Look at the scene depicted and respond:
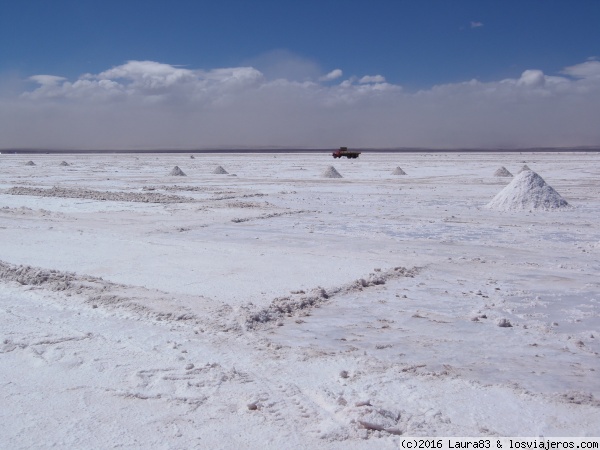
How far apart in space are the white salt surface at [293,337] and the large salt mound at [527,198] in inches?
155

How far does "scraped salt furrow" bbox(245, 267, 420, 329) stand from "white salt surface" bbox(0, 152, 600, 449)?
28 mm

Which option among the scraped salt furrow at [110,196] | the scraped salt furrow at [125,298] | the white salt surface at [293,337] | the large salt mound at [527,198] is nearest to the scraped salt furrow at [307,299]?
the white salt surface at [293,337]

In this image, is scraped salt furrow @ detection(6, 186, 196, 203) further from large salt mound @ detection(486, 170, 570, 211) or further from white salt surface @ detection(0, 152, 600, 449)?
large salt mound @ detection(486, 170, 570, 211)

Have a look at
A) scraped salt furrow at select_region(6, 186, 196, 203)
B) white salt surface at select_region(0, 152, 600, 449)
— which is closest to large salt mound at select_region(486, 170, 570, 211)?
white salt surface at select_region(0, 152, 600, 449)

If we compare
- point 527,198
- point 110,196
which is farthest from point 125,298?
point 110,196

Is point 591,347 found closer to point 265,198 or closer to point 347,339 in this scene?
point 347,339

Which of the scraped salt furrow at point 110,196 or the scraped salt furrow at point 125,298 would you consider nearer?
the scraped salt furrow at point 125,298

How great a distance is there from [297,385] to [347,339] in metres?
1.09

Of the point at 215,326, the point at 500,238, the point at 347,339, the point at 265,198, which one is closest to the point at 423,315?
the point at 347,339

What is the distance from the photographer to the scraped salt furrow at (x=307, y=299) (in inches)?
227

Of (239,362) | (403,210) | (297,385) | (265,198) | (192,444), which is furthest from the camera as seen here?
(265,198)

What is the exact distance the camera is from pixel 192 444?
3.36 meters

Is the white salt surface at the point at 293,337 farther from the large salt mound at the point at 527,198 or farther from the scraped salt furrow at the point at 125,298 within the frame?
the large salt mound at the point at 527,198

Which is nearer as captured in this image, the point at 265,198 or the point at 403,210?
the point at 403,210
